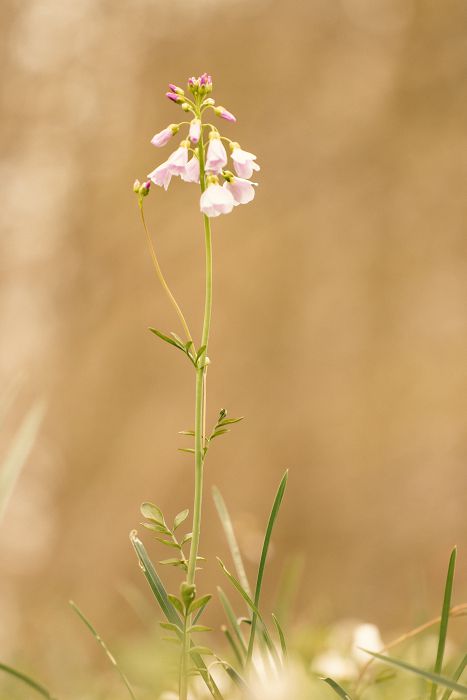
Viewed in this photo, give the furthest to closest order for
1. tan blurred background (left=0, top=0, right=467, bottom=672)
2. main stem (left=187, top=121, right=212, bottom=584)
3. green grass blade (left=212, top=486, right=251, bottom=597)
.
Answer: tan blurred background (left=0, top=0, right=467, bottom=672)
green grass blade (left=212, top=486, right=251, bottom=597)
main stem (left=187, top=121, right=212, bottom=584)

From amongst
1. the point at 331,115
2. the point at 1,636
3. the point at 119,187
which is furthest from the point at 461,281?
the point at 1,636

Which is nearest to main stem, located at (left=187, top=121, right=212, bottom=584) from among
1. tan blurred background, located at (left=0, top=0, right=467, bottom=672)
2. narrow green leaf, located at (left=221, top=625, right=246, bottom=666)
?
narrow green leaf, located at (left=221, top=625, right=246, bottom=666)

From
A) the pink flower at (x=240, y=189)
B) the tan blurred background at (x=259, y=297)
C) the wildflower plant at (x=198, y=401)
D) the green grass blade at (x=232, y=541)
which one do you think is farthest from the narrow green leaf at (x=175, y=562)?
the tan blurred background at (x=259, y=297)

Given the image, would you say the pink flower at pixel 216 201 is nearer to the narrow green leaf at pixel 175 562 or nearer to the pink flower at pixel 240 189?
the pink flower at pixel 240 189

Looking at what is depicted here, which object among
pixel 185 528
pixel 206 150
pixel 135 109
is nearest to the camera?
pixel 206 150

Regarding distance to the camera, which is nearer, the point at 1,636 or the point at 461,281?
the point at 461,281

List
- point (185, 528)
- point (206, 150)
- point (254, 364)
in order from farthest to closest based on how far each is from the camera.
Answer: point (254, 364) < point (185, 528) < point (206, 150)

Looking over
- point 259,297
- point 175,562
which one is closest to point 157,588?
point 175,562

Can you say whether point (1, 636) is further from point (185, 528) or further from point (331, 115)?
point (331, 115)

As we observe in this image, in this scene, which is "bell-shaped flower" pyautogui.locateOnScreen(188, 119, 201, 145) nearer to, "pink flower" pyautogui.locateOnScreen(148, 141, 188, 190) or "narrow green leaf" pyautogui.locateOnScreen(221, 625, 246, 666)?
"pink flower" pyautogui.locateOnScreen(148, 141, 188, 190)
